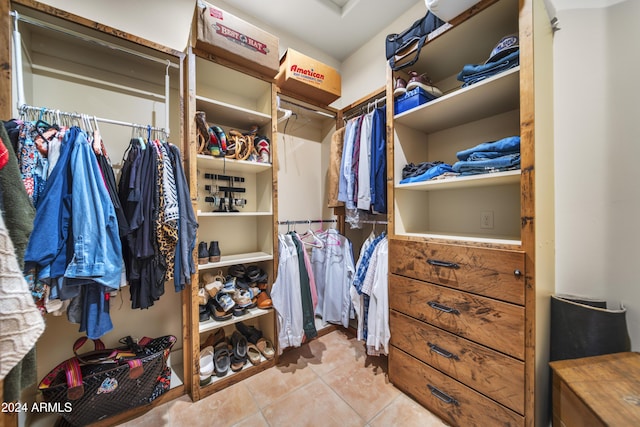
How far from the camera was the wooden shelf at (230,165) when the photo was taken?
1511 millimetres

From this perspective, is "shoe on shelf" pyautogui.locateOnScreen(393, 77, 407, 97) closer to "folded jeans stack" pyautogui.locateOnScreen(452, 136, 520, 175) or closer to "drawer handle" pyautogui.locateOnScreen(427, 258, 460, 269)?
"folded jeans stack" pyautogui.locateOnScreen(452, 136, 520, 175)

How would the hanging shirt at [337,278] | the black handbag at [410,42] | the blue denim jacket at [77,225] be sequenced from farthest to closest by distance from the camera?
the hanging shirt at [337,278]
the black handbag at [410,42]
the blue denim jacket at [77,225]

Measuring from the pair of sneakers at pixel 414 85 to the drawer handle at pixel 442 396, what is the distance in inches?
69.4

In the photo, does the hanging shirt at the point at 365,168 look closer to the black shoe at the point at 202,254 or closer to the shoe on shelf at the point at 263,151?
the shoe on shelf at the point at 263,151

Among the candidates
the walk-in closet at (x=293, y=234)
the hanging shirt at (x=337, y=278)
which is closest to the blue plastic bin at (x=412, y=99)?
the walk-in closet at (x=293, y=234)

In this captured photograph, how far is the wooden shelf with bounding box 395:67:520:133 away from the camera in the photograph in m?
1.13

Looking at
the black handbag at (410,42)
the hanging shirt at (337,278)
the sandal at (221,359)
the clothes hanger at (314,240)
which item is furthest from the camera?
the clothes hanger at (314,240)

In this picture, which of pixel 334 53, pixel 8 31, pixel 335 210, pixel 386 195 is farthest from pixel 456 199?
pixel 8 31

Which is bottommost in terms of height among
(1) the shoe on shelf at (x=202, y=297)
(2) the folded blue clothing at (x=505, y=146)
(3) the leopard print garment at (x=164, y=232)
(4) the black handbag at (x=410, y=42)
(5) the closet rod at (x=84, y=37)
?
(1) the shoe on shelf at (x=202, y=297)

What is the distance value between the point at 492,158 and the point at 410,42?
861 mm

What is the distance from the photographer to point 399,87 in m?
1.50

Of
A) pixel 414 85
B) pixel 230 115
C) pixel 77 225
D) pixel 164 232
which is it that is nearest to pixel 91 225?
pixel 77 225

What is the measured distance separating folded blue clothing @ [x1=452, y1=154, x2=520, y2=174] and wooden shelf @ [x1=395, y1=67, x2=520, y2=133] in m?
0.35

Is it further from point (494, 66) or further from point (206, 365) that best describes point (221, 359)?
point (494, 66)
